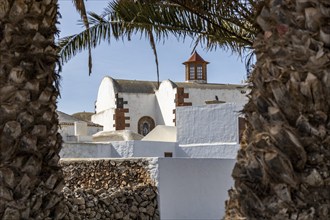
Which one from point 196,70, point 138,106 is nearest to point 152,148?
point 138,106

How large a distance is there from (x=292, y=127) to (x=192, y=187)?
33.9ft

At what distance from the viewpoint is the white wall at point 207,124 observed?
2438 cm

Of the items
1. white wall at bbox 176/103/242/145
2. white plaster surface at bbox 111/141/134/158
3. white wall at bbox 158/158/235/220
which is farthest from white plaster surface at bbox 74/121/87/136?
white wall at bbox 158/158/235/220

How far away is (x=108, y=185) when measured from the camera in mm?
13812

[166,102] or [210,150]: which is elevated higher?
[166,102]

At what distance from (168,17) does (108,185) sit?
240 inches

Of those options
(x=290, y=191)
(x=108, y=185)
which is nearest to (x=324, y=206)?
(x=290, y=191)

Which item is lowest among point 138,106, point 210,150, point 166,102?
point 210,150

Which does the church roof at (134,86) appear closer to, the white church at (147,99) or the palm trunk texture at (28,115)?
the white church at (147,99)

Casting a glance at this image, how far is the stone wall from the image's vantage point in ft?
38.8

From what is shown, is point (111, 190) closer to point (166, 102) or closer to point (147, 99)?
point (166, 102)

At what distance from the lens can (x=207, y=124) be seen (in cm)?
2505

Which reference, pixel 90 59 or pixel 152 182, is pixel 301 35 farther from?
pixel 152 182

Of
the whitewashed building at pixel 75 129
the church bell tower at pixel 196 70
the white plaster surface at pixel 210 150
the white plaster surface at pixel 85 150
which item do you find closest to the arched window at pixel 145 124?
the whitewashed building at pixel 75 129
